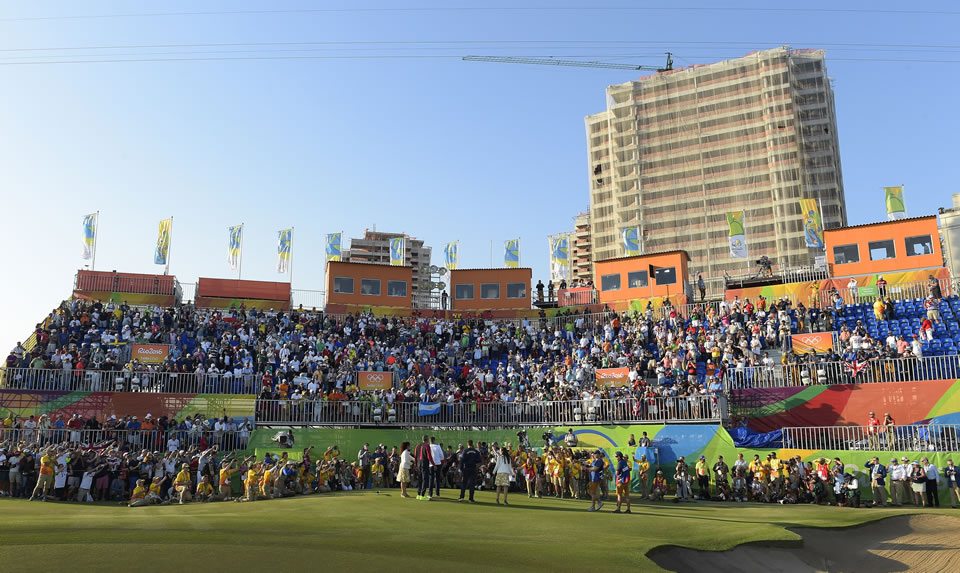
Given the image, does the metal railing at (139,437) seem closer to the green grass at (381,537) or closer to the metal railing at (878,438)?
the green grass at (381,537)

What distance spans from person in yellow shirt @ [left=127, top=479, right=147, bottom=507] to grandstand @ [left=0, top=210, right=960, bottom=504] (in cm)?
742

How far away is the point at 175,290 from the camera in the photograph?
49.9m

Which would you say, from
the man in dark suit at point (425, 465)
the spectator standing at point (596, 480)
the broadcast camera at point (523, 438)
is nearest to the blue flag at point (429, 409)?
the broadcast camera at point (523, 438)

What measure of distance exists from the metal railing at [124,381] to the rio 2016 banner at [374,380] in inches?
209

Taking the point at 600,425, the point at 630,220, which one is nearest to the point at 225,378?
Result: the point at 600,425

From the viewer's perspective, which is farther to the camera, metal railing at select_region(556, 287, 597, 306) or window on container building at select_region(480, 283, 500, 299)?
window on container building at select_region(480, 283, 500, 299)

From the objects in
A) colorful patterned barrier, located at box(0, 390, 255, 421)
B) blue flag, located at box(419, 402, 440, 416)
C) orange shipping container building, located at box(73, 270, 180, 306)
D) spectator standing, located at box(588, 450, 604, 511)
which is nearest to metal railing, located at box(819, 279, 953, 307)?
blue flag, located at box(419, 402, 440, 416)

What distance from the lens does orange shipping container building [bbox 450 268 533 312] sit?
2089 inches

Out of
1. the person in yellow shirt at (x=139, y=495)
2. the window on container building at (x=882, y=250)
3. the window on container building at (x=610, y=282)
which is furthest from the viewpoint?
the window on container building at (x=610, y=282)

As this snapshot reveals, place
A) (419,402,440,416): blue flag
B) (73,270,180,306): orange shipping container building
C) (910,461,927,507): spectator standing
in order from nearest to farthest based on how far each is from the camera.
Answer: (910,461,927,507): spectator standing, (419,402,440,416): blue flag, (73,270,180,306): orange shipping container building

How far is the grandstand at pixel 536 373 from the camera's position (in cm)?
3033

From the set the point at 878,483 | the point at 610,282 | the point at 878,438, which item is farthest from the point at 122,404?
the point at 878,438

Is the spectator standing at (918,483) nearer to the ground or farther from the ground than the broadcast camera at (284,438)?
nearer to the ground

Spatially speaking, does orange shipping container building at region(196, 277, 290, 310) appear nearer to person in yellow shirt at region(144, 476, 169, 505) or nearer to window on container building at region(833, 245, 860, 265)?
person in yellow shirt at region(144, 476, 169, 505)
